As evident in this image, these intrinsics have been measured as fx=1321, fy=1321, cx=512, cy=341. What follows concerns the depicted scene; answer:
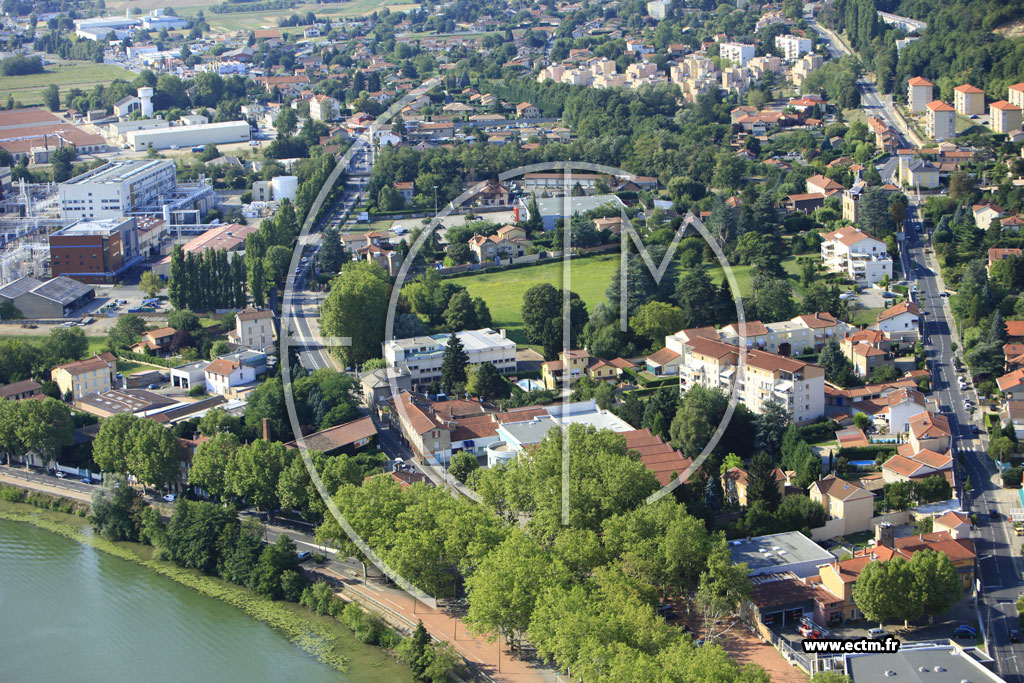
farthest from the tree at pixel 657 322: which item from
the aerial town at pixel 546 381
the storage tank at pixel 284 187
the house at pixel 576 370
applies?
the storage tank at pixel 284 187

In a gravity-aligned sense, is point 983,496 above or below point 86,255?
below

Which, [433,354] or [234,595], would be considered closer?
[234,595]

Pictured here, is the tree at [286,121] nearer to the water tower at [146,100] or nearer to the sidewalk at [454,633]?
the water tower at [146,100]

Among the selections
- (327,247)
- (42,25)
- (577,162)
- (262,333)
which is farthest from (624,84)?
(42,25)

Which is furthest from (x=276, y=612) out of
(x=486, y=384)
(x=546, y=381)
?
(x=546, y=381)

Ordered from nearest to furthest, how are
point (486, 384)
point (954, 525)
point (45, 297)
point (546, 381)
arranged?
1. point (954, 525)
2. point (486, 384)
3. point (546, 381)
4. point (45, 297)

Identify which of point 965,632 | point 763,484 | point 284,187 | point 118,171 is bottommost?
point 965,632

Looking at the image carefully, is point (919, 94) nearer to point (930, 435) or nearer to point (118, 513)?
point (930, 435)

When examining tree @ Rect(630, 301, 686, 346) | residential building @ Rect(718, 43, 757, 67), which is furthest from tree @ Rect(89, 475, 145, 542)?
residential building @ Rect(718, 43, 757, 67)
